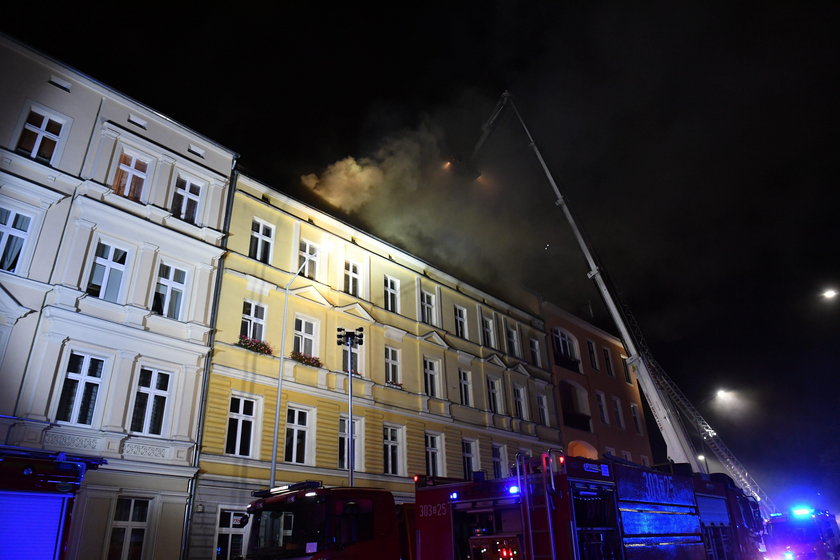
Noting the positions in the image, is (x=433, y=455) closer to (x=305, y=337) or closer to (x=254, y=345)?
(x=305, y=337)

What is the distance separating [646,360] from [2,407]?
17051 millimetres

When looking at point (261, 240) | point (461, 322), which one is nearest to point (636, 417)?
point (461, 322)

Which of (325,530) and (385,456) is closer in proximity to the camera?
(325,530)

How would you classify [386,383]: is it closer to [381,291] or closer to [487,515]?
[381,291]

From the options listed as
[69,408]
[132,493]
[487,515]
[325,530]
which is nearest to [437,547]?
[487,515]

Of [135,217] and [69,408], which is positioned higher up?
[135,217]

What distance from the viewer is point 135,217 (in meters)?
14.3

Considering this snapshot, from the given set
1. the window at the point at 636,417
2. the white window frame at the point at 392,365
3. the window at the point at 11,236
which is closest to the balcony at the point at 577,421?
the window at the point at 636,417

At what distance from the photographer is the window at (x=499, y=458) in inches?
901

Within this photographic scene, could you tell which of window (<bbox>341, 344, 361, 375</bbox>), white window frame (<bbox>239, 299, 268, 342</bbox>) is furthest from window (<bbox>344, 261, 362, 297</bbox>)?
white window frame (<bbox>239, 299, 268, 342</bbox>)

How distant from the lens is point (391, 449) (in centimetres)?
1895

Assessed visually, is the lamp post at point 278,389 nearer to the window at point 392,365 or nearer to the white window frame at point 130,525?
the white window frame at point 130,525

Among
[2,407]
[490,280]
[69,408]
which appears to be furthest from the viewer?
[490,280]

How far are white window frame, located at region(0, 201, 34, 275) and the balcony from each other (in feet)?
81.5
